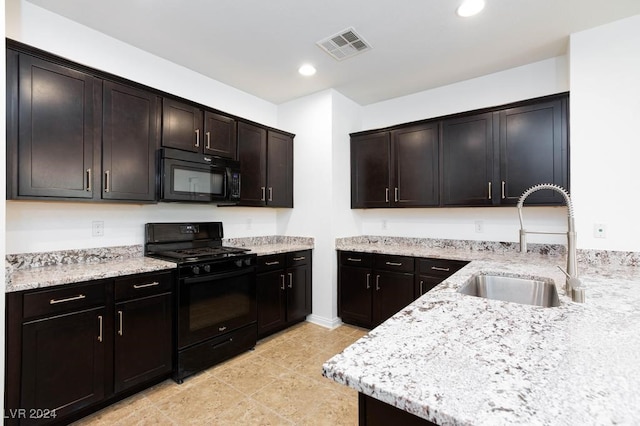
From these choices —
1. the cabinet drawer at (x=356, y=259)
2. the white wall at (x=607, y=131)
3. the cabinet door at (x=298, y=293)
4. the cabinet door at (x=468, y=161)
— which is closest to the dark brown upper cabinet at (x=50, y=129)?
the cabinet door at (x=298, y=293)

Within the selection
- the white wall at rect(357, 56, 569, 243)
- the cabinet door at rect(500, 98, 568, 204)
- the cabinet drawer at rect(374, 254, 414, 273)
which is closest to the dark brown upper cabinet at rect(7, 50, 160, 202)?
the cabinet drawer at rect(374, 254, 414, 273)

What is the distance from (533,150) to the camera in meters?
2.74

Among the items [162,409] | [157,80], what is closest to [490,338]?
[162,409]

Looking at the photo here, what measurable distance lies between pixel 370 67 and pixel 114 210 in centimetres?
280

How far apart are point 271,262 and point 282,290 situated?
0.37 m

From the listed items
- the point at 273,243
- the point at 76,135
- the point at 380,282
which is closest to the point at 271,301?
the point at 273,243

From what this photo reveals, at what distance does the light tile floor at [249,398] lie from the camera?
194 centimetres

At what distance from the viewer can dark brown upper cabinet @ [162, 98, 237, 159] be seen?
2633 mm

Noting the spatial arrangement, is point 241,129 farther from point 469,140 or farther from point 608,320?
point 608,320

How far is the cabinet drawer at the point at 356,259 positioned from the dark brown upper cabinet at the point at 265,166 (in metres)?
0.98

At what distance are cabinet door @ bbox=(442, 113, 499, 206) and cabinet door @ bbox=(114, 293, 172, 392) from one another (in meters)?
2.91

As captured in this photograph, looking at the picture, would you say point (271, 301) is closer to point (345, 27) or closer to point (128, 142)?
point (128, 142)

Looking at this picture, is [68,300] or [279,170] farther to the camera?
[279,170]

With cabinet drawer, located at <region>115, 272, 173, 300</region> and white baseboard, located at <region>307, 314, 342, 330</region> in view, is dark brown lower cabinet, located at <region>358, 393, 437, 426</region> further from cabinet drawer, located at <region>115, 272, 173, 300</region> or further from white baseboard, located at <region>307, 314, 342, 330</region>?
white baseboard, located at <region>307, 314, 342, 330</region>
